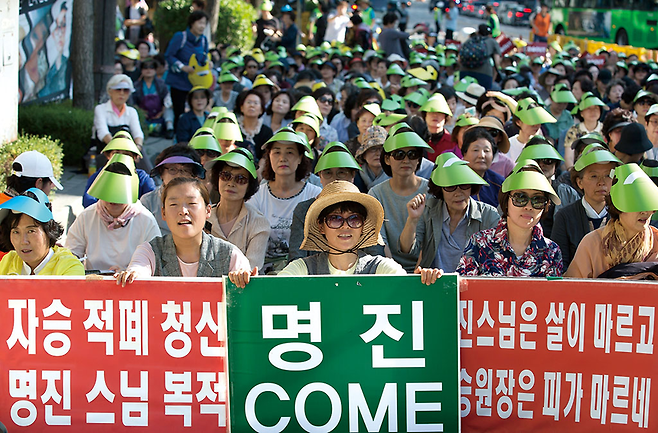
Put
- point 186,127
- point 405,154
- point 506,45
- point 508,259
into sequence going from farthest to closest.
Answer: point 506,45, point 186,127, point 405,154, point 508,259

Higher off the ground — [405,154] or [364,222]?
[405,154]

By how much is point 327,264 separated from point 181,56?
11.1 m

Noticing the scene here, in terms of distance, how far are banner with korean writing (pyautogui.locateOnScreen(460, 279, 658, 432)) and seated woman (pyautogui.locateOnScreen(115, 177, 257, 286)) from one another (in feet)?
4.46

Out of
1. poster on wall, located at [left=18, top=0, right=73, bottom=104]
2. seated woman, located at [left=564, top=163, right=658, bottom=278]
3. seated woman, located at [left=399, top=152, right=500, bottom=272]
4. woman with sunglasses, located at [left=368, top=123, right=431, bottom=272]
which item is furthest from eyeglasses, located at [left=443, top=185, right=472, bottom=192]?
poster on wall, located at [left=18, top=0, right=73, bottom=104]

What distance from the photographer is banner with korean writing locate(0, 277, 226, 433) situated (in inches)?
176

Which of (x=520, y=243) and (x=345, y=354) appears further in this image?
(x=520, y=243)

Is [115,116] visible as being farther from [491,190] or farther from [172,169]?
[491,190]

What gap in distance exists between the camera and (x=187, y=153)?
23.8 ft

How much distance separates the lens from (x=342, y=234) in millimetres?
4719

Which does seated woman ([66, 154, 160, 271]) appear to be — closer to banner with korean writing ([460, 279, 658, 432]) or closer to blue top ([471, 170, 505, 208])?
banner with korean writing ([460, 279, 658, 432])

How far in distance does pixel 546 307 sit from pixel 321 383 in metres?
1.18

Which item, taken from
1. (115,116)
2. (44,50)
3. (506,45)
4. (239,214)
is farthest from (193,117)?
(506,45)

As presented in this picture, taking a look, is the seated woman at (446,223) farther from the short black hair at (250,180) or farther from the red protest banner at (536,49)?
the red protest banner at (536,49)

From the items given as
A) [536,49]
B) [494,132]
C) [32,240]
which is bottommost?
[32,240]
